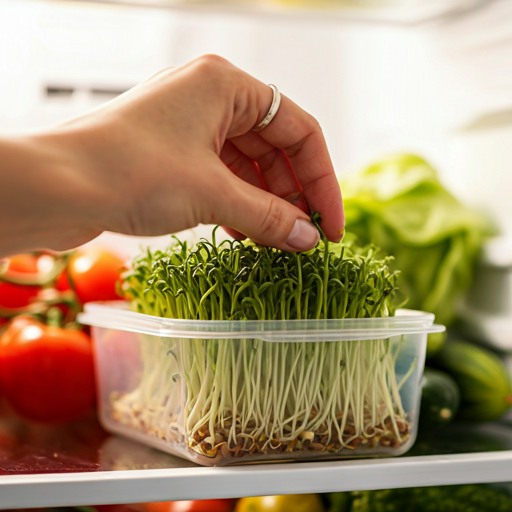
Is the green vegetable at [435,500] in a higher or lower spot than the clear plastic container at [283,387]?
lower

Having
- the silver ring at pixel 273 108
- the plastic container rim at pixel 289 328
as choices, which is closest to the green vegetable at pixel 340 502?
the plastic container rim at pixel 289 328

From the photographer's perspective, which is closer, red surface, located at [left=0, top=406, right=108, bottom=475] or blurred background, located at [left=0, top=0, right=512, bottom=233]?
red surface, located at [left=0, top=406, right=108, bottom=475]

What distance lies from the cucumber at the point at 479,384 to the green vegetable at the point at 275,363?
0.94 ft

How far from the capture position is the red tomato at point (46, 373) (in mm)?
795

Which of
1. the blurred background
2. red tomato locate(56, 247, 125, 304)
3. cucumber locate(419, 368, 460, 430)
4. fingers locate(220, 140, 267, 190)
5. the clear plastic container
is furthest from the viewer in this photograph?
the blurred background

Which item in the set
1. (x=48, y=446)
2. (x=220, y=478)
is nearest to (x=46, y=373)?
(x=48, y=446)

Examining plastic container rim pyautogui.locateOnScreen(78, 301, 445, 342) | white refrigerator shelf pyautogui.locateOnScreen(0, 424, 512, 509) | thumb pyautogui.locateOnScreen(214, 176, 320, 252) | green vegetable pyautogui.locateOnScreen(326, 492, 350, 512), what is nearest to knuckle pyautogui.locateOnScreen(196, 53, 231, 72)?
thumb pyautogui.locateOnScreen(214, 176, 320, 252)

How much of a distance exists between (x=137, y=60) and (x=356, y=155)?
502 mm

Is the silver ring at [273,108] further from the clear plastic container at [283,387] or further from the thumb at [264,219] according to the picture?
the clear plastic container at [283,387]

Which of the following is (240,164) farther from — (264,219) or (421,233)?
(421,233)

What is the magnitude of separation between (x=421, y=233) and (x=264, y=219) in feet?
1.75

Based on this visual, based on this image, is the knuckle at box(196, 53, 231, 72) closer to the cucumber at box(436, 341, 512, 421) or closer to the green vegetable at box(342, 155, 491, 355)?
the green vegetable at box(342, 155, 491, 355)

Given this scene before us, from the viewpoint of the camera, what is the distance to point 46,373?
2.61 ft

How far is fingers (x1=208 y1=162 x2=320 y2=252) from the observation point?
0.51 m
